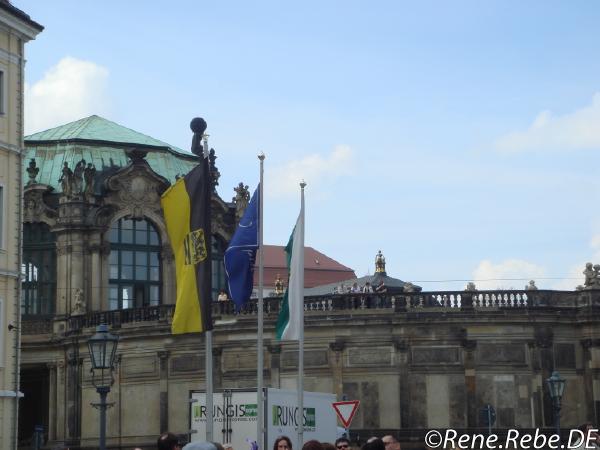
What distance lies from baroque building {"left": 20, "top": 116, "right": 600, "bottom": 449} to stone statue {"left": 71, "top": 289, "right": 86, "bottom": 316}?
0.27 ft

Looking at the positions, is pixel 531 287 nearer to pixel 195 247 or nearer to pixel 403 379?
pixel 403 379

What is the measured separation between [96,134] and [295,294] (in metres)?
37.5

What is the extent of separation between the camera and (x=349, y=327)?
58.5m

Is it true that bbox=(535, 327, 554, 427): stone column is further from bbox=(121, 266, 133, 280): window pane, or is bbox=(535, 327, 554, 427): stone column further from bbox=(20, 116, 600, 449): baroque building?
bbox=(121, 266, 133, 280): window pane

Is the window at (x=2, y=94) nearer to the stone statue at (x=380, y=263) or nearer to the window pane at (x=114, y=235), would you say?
the window pane at (x=114, y=235)

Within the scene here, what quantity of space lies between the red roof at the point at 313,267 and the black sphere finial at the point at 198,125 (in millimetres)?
117789

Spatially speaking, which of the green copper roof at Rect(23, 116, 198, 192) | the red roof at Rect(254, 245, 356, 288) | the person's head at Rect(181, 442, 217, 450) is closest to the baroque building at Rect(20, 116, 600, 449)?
the green copper roof at Rect(23, 116, 198, 192)

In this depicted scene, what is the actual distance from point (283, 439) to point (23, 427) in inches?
1970

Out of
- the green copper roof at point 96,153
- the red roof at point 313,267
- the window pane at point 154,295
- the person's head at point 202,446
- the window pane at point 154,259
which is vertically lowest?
the person's head at point 202,446

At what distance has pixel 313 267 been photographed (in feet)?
518

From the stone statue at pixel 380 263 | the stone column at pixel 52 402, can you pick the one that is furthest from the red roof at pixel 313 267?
the stone column at pixel 52 402

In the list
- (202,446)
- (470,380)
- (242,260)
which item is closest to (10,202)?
(242,260)

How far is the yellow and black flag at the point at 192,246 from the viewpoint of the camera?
30.2 meters

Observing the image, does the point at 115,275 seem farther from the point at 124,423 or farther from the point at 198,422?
the point at 198,422
